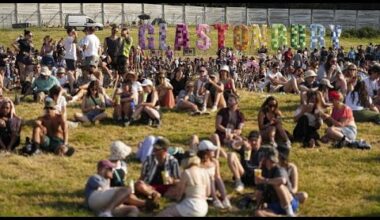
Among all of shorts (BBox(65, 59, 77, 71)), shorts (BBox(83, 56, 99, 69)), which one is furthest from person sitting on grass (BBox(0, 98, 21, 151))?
shorts (BBox(65, 59, 77, 71))

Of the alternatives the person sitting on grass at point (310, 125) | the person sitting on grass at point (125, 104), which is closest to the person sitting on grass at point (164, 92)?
the person sitting on grass at point (125, 104)

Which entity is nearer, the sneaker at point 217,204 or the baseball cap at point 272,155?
the baseball cap at point 272,155

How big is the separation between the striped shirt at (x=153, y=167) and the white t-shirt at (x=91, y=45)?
866cm

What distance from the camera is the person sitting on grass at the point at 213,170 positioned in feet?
31.1

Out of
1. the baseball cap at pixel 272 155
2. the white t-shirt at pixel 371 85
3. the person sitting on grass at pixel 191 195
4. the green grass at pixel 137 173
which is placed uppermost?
the white t-shirt at pixel 371 85

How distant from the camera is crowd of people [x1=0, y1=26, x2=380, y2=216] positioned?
918 cm

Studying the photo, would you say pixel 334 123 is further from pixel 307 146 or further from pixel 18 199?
pixel 18 199

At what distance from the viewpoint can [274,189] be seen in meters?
9.09

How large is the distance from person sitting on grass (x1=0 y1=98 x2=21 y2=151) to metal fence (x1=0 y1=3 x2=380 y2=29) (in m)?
46.2

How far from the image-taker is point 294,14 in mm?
61438

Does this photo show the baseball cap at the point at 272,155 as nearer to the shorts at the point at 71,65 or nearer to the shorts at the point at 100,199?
the shorts at the point at 100,199

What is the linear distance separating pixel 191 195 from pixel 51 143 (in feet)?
14.2

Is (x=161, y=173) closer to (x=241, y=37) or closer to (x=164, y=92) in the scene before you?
(x=164, y=92)

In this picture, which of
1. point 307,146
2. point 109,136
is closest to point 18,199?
point 109,136
